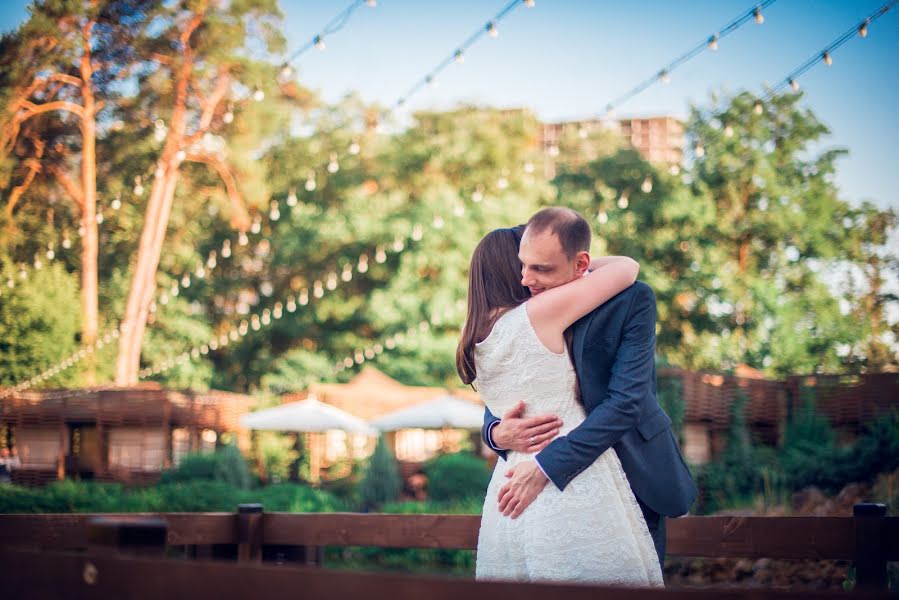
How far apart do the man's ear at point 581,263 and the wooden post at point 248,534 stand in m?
1.58

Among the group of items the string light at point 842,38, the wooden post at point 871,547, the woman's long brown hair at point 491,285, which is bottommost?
the wooden post at point 871,547

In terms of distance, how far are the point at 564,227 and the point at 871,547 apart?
146cm

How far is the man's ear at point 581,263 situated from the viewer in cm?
210

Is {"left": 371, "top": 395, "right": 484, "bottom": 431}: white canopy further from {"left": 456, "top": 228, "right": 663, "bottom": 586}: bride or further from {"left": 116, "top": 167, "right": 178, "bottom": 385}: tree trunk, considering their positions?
{"left": 456, "top": 228, "right": 663, "bottom": 586}: bride

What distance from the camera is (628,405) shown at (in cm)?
201

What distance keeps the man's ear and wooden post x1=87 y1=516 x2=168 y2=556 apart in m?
1.03

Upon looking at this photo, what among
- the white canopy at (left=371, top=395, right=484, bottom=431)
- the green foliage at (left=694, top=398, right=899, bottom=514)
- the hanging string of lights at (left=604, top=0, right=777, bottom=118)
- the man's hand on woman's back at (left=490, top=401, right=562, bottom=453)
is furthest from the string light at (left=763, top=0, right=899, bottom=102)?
the white canopy at (left=371, top=395, right=484, bottom=431)

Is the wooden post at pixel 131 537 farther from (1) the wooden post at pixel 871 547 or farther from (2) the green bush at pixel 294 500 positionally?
(2) the green bush at pixel 294 500

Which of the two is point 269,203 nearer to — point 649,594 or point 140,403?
point 140,403

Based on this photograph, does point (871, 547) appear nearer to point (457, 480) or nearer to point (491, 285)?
point (491, 285)

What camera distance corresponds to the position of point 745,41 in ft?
72.4

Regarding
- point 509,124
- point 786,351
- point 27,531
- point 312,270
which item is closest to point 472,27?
point 509,124

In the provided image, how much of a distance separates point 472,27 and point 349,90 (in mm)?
7819

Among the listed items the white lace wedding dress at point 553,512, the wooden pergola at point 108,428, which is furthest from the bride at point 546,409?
the wooden pergola at point 108,428
